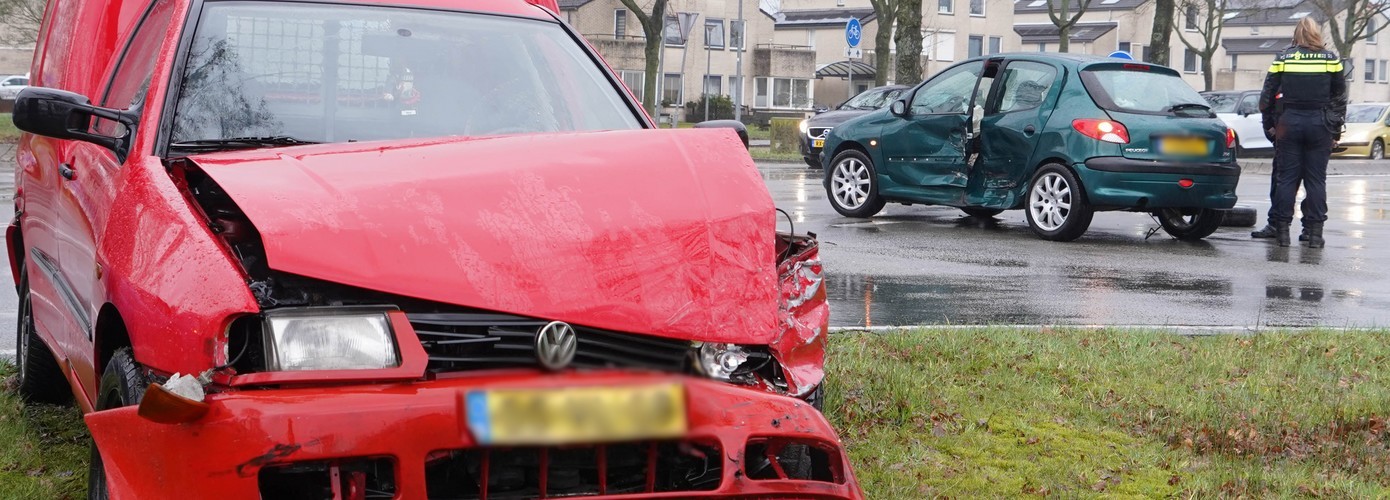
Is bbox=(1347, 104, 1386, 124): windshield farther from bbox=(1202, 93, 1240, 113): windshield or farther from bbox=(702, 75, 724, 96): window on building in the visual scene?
bbox=(702, 75, 724, 96): window on building

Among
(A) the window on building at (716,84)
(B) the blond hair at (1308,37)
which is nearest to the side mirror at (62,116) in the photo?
(B) the blond hair at (1308,37)

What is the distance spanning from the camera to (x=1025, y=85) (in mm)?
12000

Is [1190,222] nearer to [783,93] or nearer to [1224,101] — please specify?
[1224,101]

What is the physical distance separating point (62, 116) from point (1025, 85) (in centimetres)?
934

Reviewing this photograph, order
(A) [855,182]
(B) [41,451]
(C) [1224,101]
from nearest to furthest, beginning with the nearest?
(B) [41,451] → (A) [855,182] → (C) [1224,101]

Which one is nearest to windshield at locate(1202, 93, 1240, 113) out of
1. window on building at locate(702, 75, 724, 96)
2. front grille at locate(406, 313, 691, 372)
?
front grille at locate(406, 313, 691, 372)

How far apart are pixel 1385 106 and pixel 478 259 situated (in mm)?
38585

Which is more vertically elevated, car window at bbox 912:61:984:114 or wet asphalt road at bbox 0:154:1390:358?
car window at bbox 912:61:984:114

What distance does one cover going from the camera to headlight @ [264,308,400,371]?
274cm

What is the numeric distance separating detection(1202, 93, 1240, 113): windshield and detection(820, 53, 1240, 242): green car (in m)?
23.9

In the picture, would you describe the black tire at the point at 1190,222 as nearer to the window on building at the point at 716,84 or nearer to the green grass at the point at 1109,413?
the green grass at the point at 1109,413

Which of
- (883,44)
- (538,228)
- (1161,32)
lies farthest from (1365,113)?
(538,228)

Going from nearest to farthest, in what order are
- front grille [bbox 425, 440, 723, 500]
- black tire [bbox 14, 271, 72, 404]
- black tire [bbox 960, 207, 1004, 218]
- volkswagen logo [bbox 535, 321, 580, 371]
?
front grille [bbox 425, 440, 723, 500] → volkswagen logo [bbox 535, 321, 580, 371] → black tire [bbox 14, 271, 72, 404] → black tire [bbox 960, 207, 1004, 218]

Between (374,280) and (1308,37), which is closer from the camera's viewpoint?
(374,280)
